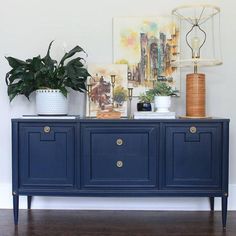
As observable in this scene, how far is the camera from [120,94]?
2875mm

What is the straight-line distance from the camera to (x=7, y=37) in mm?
2949

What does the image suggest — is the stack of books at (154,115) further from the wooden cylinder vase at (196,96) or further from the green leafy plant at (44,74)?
the green leafy plant at (44,74)

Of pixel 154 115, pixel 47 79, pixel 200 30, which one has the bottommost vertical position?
pixel 154 115

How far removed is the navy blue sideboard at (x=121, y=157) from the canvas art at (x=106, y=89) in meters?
0.41

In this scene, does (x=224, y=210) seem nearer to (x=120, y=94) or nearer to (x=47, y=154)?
(x=120, y=94)

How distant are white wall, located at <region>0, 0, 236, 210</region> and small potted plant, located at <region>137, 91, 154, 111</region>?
0.35 m

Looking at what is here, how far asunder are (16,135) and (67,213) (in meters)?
0.79

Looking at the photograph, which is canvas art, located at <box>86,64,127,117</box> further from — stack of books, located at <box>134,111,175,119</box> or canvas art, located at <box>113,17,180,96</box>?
stack of books, located at <box>134,111,175,119</box>

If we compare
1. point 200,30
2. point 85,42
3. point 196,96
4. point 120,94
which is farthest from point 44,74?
point 200,30

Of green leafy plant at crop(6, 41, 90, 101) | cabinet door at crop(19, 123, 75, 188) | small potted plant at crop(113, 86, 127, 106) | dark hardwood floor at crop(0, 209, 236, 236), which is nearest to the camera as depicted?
dark hardwood floor at crop(0, 209, 236, 236)

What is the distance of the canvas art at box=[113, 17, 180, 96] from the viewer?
9.50ft

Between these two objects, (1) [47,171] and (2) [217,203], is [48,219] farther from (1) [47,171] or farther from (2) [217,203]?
(2) [217,203]

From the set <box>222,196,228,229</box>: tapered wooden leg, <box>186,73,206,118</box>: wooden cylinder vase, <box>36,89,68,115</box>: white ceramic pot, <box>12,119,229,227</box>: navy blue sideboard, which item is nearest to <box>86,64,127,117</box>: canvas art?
<box>36,89,68,115</box>: white ceramic pot

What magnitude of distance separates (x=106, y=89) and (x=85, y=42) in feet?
1.44
